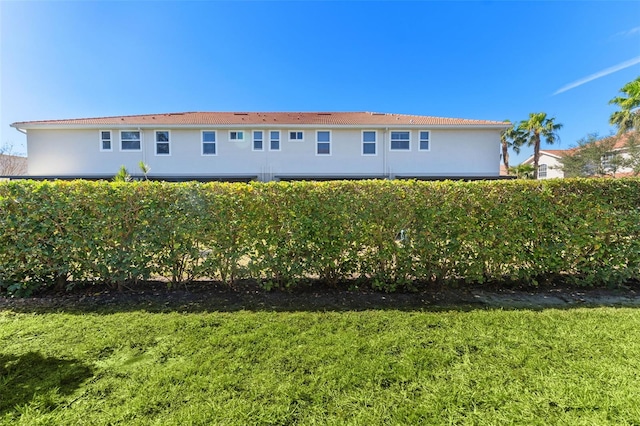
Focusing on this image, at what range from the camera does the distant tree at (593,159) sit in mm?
20527

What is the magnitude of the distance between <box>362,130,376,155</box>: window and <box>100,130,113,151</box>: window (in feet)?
44.3

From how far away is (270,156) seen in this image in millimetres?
14734

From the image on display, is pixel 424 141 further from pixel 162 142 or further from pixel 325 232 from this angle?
pixel 162 142

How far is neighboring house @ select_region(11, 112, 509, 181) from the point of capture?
14234 millimetres

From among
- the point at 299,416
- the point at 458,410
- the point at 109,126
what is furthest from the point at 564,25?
the point at 109,126

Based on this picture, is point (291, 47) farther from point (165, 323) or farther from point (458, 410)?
point (458, 410)

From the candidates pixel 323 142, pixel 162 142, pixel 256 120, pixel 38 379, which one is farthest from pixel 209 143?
pixel 38 379

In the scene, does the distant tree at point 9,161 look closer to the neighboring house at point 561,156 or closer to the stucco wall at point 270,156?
the stucco wall at point 270,156

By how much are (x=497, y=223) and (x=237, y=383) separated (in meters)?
4.15

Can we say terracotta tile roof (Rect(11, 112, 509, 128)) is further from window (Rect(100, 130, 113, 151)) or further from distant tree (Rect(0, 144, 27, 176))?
distant tree (Rect(0, 144, 27, 176))

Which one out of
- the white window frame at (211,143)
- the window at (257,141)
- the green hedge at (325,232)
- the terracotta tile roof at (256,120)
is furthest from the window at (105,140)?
the green hedge at (325,232)

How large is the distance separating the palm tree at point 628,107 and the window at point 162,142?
2486cm

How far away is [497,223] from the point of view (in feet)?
13.7

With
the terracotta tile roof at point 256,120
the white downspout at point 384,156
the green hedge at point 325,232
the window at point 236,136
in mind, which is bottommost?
the green hedge at point 325,232
